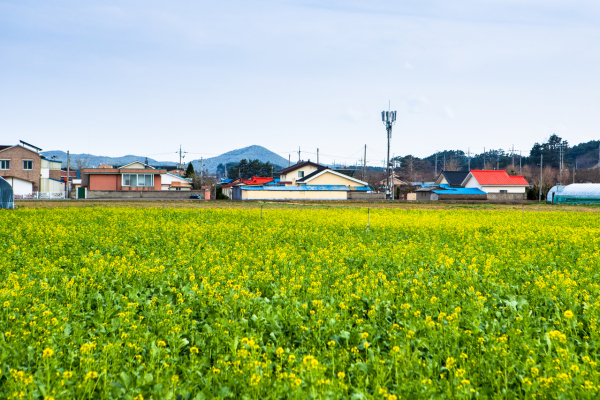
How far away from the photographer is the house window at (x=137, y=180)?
157 ft

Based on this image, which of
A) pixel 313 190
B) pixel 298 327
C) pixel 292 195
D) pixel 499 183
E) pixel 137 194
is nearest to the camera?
pixel 298 327

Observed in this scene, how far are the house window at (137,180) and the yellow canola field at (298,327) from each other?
1576 inches

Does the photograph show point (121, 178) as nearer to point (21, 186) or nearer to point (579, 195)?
point (21, 186)

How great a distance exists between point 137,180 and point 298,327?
46651 millimetres

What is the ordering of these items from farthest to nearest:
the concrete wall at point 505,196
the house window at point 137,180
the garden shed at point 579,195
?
the concrete wall at point 505,196
the house window at point 137,180
the garden shed at point 579,195

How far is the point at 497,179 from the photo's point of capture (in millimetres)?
61312

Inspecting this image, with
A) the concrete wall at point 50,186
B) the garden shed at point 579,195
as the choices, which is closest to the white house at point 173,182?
the concrete wall at point 50,186

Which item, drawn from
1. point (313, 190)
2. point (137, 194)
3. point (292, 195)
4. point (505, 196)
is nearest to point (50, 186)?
point (137, 194)

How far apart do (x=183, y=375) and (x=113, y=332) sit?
125 cm

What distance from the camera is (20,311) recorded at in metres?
5.57

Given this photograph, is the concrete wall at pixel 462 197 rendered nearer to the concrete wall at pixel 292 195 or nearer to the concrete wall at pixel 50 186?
the concrete wall at pixel 292 195

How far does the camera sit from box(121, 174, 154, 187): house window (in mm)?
47875

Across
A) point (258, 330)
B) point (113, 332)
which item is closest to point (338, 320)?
point (258, 330)

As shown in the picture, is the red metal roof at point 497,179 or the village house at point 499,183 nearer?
the village house at point 499,183
